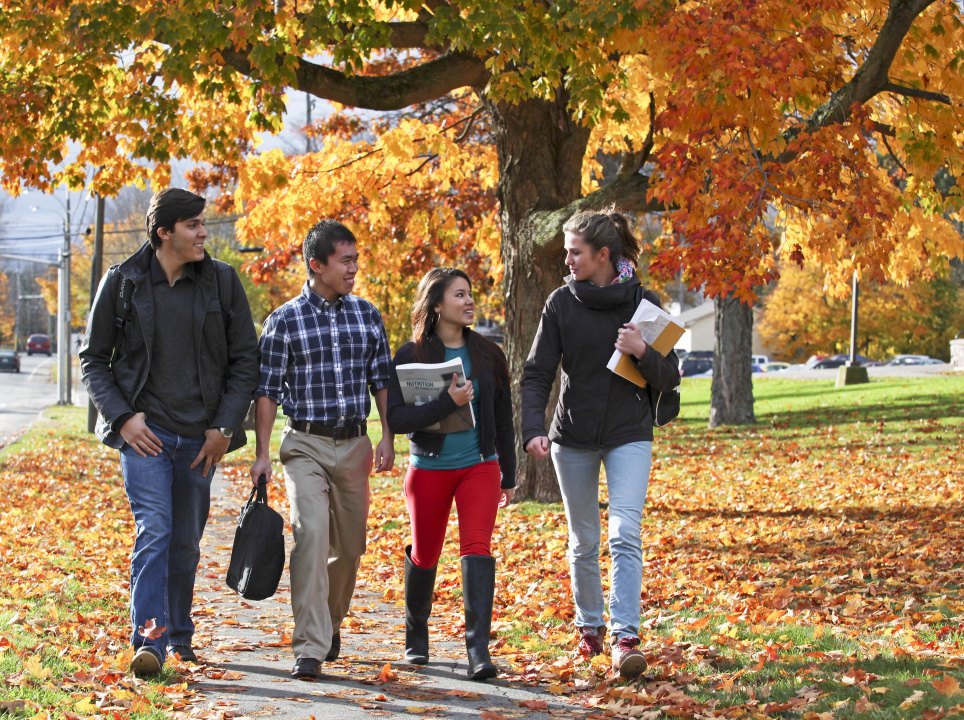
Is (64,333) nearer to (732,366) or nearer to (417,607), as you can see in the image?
(732,366)

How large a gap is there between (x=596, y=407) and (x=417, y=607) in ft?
4.47

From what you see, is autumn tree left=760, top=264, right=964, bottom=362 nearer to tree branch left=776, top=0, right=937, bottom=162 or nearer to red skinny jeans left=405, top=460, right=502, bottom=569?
tree branch left=776, top=0, right=937, bottom=162

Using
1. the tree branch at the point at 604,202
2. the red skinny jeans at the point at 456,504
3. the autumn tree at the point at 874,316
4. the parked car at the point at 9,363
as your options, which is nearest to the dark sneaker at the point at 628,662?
the red skinny jeans at the point at 456,504

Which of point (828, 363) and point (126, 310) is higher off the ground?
point (126, 310)

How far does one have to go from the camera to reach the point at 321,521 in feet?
16.0

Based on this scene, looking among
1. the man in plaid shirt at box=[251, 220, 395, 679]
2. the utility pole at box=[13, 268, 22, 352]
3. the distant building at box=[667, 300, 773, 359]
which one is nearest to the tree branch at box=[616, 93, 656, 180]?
the man in plaid shirt at box=[251, 220, 395, 679]

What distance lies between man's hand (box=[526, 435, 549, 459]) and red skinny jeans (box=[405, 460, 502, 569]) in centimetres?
30

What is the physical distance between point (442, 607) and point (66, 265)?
110ft

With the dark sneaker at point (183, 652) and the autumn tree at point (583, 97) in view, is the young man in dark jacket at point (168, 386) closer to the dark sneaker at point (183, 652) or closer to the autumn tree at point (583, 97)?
the dark sneaker at point (183, 652)

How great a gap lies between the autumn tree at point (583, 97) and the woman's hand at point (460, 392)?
3.38m

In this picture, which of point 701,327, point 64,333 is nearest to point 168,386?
point 64,333

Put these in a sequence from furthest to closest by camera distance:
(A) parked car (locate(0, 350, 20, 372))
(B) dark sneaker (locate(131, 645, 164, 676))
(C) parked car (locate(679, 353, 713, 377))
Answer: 1. (A) parked car (locate(0, 350, 20, 372))
2. (C) parked car (locate(679, 353, 713, 377))
3. (B) dark sneaker (locate(131, 645, 164, 676))

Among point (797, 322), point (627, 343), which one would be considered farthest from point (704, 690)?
point (797, 322)

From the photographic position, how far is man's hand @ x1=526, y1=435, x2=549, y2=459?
4789 mm
